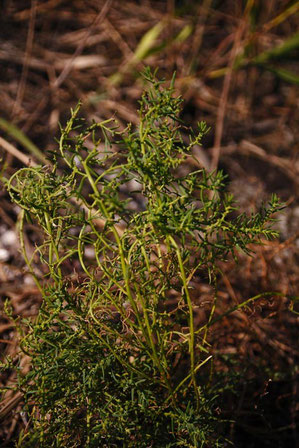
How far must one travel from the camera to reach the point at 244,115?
2.29 meters

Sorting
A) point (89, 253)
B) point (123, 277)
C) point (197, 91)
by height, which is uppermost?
point (123, 277)

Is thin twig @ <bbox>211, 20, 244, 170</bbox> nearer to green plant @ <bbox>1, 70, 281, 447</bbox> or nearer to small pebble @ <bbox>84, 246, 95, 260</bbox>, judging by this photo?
small pebble @ <bbox>84, 246, 95, 260</bbox>

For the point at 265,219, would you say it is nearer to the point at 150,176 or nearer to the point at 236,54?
the point at 150,176

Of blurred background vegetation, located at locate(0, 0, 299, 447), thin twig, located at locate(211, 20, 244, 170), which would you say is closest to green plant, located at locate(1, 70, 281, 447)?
blurred background vegetation, located at locate(0, 0, 299, 447)

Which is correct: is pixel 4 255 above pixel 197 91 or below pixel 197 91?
below

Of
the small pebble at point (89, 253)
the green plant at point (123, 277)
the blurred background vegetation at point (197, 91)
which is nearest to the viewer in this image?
the green plant at point (123, 277)

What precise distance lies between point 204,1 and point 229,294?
62.5 inches

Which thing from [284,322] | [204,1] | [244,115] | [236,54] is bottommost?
[284,322]

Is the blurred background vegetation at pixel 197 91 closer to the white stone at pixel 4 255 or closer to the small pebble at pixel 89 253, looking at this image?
the white stone at pixel 4 255

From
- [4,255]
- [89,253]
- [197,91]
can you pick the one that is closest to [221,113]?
[197,91]

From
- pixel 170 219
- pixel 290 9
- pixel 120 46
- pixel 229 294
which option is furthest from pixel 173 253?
pixel 120 46

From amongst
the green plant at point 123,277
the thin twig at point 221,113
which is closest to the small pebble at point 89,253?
the thin twig at point 221,113

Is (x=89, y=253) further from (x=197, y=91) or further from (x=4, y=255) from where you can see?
(x=197, y=91)

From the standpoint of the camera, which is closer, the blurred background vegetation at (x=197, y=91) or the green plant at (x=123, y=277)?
the green plant at (x=123, y=277)
